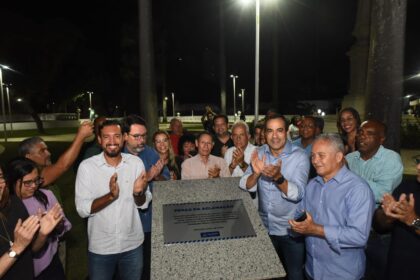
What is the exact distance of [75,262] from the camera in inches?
199

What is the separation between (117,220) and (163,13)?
1394 inches

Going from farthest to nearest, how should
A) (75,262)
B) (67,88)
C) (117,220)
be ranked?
(67,88)
(75,262)
(117,220)

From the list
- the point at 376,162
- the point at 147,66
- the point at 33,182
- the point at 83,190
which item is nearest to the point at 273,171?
the point at 376,162

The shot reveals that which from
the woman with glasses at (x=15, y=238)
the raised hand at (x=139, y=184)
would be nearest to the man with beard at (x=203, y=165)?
the raised hand at (x=139, y=184)

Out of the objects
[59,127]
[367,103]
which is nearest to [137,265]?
[367,103]

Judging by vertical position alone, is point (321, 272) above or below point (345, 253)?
below

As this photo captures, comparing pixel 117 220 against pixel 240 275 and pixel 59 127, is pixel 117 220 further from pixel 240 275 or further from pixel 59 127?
pixel 59 127

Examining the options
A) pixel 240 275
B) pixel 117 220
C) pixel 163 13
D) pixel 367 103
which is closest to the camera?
pixel 240 275

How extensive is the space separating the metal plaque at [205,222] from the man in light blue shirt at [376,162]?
1.54m

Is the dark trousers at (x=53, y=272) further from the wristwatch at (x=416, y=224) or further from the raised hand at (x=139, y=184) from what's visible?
the wristwatch at (x=416, y=224)

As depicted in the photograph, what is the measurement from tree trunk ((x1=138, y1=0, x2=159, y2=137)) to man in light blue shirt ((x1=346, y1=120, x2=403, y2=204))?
271 inches

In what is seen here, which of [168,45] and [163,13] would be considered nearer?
[163,13]

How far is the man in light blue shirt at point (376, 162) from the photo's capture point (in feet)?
11.6

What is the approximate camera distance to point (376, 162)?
→ 369 cm
